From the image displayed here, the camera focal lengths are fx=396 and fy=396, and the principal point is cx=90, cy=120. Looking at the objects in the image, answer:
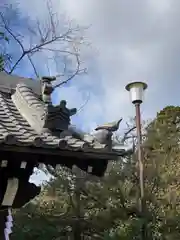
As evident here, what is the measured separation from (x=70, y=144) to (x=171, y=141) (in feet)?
37.9

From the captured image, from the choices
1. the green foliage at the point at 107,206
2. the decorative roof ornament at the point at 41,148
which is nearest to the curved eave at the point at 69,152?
the decorative roof ornament at the point at 41,148

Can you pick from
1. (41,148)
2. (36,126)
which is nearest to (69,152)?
(41,148)

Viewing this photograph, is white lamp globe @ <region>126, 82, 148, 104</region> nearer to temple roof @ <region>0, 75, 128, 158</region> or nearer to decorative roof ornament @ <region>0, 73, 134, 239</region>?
temple roof @ <region>0, 75, 128, 158</region>

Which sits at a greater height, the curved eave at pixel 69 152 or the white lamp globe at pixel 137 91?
the white lamp globe at pixel 137 91

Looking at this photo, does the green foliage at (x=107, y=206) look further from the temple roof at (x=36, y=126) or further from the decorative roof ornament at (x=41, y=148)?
the decorative roof ornament at (x=41, y=148)

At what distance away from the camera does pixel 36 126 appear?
12.6 feet

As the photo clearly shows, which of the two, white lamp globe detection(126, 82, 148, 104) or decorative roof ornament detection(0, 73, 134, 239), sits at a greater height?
white lamp globe detection(126, 82, 148, 104)

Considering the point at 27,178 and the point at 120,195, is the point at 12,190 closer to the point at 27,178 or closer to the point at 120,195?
the point at 27,178

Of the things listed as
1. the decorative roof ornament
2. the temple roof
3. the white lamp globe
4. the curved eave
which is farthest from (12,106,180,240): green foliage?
the curved eave

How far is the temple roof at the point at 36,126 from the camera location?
330cm

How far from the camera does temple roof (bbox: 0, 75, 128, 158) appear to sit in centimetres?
330

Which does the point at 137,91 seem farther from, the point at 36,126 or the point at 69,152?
the point at 69,152

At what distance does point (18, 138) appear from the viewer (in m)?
3.30

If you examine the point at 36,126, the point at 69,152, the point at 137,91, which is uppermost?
the point at 137,91
